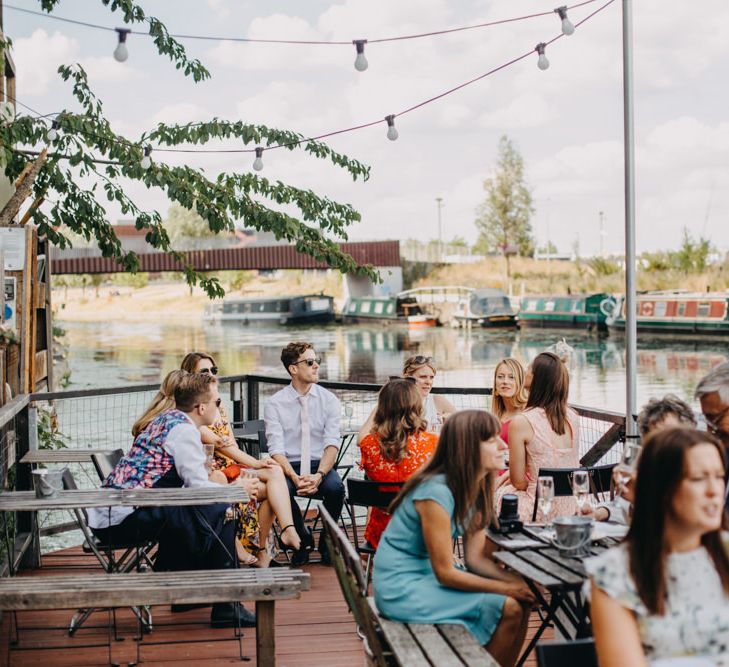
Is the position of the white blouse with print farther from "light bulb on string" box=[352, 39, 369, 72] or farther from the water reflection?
the water reflection

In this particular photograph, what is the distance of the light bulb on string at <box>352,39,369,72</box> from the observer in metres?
7.79

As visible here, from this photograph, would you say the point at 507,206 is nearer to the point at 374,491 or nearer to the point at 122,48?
the point at 122,48

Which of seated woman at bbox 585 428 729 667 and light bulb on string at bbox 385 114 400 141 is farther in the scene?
light bulb on string at bbox 385 114 400 141

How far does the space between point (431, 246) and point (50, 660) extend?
214ft

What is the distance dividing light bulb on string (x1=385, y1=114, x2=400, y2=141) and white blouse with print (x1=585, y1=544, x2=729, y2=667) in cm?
700

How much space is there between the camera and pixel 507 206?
72.6m

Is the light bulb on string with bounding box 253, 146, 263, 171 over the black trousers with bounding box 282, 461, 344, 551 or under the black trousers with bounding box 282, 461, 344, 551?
over

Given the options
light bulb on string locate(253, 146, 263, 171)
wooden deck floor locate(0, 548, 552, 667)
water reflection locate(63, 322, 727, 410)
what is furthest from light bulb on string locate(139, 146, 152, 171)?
water reflection locate(63, 322, 727, 410)

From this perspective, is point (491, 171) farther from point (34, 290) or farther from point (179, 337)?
point (34, 290)

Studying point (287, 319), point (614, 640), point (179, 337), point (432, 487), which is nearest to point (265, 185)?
point (432, 487)

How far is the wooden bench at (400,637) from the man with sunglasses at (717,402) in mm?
1258

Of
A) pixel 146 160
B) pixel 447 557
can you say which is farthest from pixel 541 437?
pixel 146 160

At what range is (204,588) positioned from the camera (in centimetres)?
371

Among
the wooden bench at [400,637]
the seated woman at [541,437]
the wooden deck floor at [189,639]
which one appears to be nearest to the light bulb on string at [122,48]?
the wooden deck floor at [189,639]
